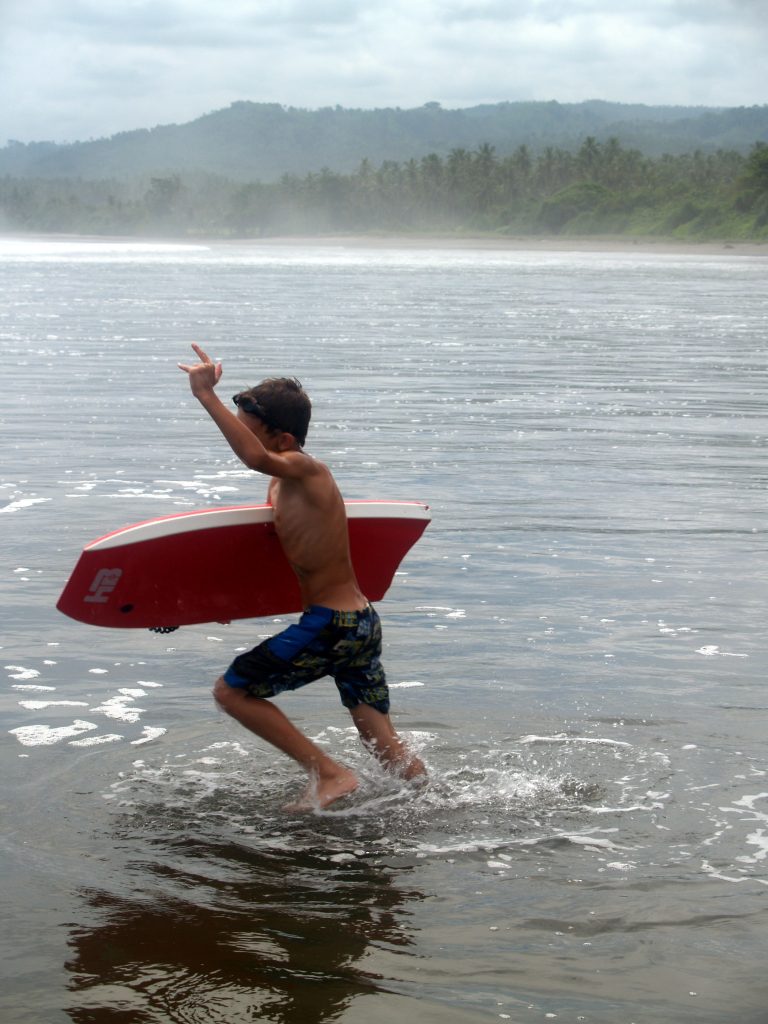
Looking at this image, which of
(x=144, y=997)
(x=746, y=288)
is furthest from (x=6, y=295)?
(x=144, y=997)

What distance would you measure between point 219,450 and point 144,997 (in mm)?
9099

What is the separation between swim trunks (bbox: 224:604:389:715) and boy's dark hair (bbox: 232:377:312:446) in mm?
633

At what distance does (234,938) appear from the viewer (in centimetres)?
405

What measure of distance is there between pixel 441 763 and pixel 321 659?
75 cm

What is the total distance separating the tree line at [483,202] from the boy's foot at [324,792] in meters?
83.1

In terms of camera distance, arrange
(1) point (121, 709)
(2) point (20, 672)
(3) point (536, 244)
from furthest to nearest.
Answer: (3) point (536, 244), (2) point (20, 672), (1) point (121, 709)

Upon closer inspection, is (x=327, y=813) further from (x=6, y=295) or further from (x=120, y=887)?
(x=6, y=295)

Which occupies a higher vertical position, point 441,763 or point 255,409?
point 255,409

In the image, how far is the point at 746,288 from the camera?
4247 cm

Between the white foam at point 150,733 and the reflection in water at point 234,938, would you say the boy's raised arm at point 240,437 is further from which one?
the white foam at point 150,733

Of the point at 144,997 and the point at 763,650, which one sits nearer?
the point at 144,997

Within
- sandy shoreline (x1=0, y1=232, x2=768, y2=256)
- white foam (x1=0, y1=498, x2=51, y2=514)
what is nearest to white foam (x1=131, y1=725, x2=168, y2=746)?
white foam (x1=0, y1=498, x2=51, y2=514)

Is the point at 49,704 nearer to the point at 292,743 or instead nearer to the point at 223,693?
the point at 223,693

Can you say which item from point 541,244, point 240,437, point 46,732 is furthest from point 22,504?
point 541,244
